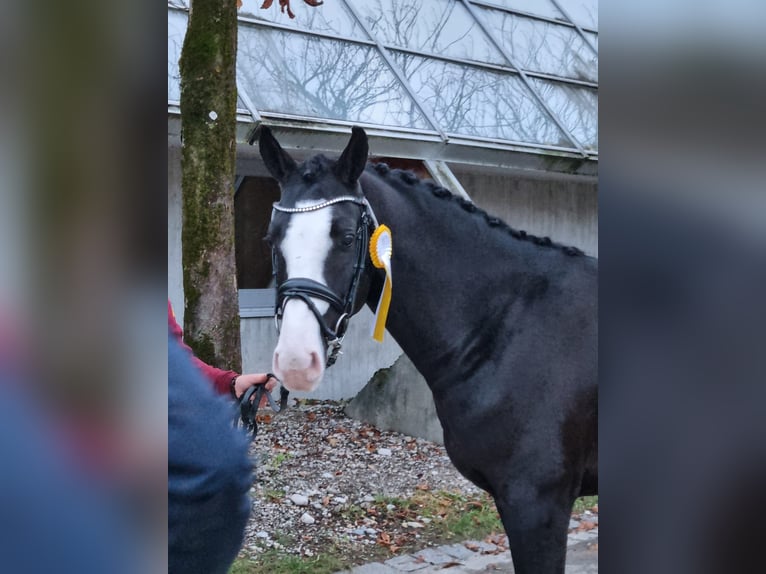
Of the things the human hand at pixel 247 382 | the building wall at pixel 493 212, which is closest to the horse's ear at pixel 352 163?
the human hand at pixel 247 382

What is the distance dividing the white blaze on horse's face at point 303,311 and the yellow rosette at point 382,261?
115mm

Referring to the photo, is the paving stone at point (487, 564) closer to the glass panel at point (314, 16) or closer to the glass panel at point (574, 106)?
the glass panel at point (574, 106)

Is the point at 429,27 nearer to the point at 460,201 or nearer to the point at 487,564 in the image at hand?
the point at 460,201

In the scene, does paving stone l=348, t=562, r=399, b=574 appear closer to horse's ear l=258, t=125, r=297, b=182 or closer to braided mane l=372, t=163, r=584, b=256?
braided mane l=372, t=163, r=584, b=256

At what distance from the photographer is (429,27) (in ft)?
8.64

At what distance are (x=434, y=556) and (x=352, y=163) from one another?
1806mm

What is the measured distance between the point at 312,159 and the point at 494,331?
59 cm

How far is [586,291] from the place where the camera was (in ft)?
5.39

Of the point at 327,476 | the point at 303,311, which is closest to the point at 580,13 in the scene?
the point at 303,311
